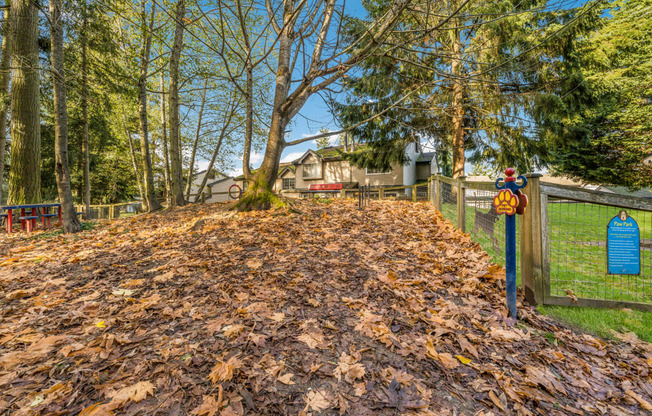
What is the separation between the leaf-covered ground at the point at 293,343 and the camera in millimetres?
1655

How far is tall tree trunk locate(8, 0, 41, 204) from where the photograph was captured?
7723mm

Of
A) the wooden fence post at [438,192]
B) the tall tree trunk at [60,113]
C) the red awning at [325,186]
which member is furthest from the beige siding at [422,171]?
the tall tree trunk at [60,113]

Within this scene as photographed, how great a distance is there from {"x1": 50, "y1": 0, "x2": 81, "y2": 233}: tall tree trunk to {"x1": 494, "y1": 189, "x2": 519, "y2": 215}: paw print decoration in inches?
337

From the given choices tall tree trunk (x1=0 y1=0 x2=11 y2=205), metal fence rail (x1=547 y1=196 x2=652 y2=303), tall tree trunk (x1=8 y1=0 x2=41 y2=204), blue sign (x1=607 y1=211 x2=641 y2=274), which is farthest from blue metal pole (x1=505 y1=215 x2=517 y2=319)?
tall tree trunk (x1=0 y1=0 x2=11 y2=205)

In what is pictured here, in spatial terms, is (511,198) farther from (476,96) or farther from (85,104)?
(85,104)

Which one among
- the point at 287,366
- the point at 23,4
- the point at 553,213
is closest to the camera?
the point at 287,366

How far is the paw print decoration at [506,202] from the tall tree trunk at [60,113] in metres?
8.56

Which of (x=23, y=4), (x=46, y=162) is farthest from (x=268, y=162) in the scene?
(x=46, y=162)

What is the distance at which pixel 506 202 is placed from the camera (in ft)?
8.08

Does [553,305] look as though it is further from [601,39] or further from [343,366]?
[601,39]

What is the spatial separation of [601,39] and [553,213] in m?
19.8

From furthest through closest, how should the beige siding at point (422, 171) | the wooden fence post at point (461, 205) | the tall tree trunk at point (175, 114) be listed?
the beige siding at point (422, 171), the tall tree trunk at point (175, 114), the wooden fence post at point (461, 205)

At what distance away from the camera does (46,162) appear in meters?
14.8

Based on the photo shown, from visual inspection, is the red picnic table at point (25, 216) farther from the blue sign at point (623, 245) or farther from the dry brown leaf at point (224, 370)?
the blue sign at point (623, 245)
